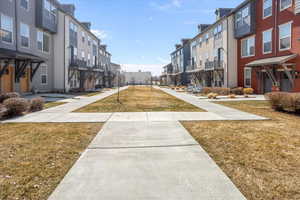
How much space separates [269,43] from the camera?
68.0 feet

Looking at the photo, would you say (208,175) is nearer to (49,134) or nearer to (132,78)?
(49,134)

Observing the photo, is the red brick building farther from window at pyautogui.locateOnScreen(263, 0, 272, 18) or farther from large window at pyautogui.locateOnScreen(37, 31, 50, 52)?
large window at pyautogui.locateOnScreen(37, 31, 50, 52)

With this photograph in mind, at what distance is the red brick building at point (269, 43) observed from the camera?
56.6ft

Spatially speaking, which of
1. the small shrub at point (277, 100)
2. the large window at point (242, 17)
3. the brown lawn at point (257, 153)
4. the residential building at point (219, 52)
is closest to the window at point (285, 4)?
the large window at point (242, 17)

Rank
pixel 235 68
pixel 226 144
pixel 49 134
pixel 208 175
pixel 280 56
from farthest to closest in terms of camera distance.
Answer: pixel 235 68 < pixel 280 56 < pixel 49 134 < pixel 226 144 < pixel 208 175

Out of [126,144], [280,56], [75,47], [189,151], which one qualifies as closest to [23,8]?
[75,47]

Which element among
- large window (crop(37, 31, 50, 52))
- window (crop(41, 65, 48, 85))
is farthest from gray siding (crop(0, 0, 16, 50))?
window (crop(41, 65, 48, 85))

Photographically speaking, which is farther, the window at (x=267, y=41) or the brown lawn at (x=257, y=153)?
the window at (x=267, y=41)

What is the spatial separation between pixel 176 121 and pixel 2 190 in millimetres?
6094

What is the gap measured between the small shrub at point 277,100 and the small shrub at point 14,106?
12159 millimetres

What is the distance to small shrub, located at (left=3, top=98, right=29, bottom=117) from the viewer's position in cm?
945

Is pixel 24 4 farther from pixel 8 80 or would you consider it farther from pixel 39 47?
pixel 8 80

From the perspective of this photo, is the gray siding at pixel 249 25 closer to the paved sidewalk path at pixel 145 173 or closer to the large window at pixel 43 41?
the paved sidewalk path at pixel 145 173

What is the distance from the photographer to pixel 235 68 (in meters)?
26.8
